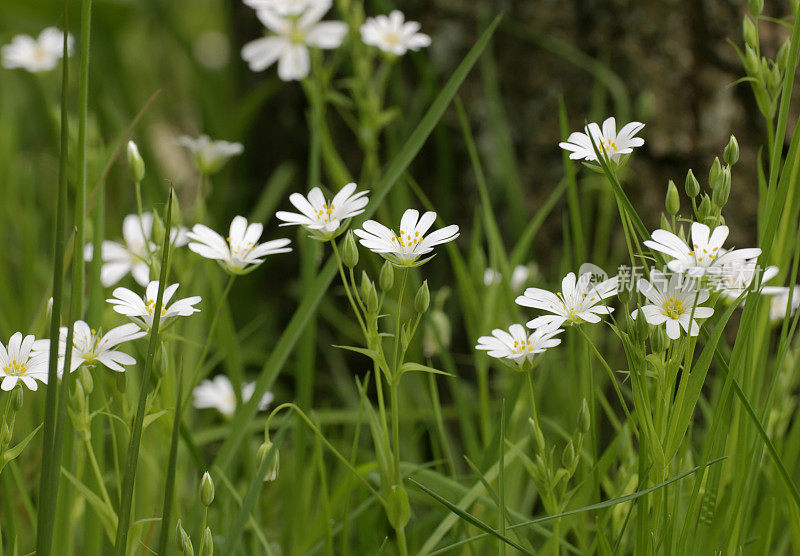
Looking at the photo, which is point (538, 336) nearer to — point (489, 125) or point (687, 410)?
point (687, 410)

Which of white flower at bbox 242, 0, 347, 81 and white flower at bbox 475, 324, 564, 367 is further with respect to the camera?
white flower at bbox 242, 0, 347, 81

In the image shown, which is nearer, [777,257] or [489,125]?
[777,257]

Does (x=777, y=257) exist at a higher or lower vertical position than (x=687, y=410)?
higher

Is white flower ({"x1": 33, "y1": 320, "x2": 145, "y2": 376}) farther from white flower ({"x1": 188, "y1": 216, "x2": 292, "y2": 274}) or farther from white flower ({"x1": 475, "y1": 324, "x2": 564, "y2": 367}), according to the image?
white flower ({"x1": 475, "y1": 324, "x2": 564, "y2": 367})

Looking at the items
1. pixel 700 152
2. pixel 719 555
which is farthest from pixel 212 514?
pixel 700 152

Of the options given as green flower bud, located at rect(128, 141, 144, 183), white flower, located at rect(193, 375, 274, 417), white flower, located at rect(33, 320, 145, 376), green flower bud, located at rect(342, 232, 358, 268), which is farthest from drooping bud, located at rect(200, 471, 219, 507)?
white flower, located at rect(193, 375, 274, 417)

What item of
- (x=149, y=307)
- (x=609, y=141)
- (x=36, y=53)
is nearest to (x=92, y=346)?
(x=149, y=307)

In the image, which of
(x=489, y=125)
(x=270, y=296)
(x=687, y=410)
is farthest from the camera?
(x=270, y=296)
